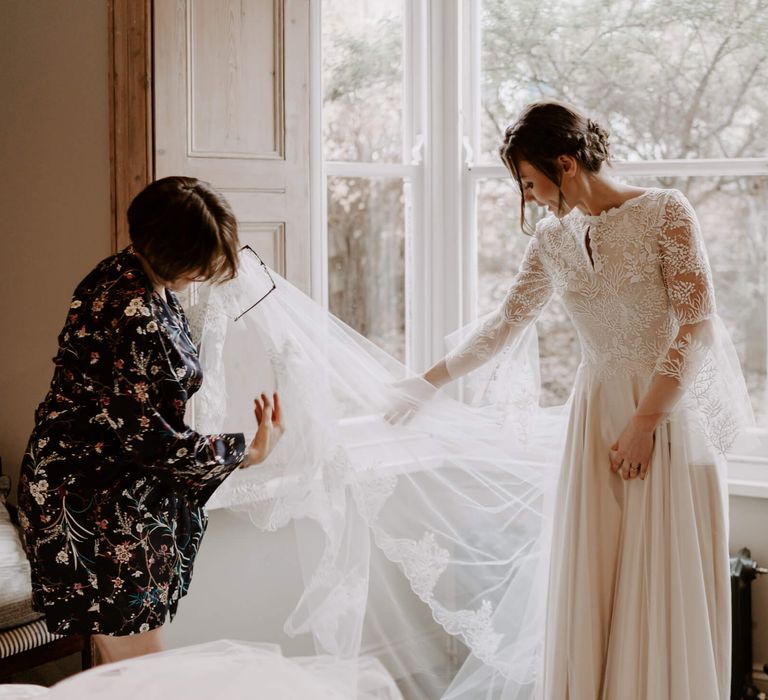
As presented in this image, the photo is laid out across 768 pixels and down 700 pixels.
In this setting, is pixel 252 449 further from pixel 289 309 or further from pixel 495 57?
pixel 495 57

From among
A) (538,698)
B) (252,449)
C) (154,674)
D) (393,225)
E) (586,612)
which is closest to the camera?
(154,674)

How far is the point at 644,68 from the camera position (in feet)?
10.2

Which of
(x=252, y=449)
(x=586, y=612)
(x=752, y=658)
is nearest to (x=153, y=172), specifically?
(x=252, y=449)

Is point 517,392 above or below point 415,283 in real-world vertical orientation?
below

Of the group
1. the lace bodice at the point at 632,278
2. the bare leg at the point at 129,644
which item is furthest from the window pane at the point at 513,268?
the bare leg at the point at 129,644

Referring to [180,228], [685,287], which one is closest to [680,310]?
[685,287]

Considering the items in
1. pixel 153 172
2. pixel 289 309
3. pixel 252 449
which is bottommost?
pixel 252 449

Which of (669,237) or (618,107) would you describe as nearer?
(669,237)

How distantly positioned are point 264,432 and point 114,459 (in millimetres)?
293

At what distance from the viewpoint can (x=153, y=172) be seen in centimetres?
248

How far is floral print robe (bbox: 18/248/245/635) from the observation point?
1773mm

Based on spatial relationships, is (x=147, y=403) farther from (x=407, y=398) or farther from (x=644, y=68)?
(x=644, y=68)

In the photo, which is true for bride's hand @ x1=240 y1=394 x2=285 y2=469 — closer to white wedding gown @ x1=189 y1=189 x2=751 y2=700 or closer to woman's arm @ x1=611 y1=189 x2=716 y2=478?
white wedding gown @ x1=189 y1=189 x2=751 y2=700

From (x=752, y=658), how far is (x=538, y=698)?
103cm
